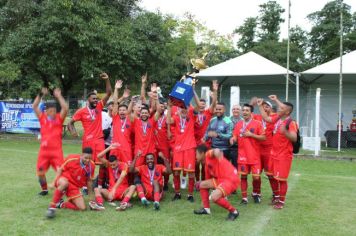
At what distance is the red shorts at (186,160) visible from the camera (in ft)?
25.7

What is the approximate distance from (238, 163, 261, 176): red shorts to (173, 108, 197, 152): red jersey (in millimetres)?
1003

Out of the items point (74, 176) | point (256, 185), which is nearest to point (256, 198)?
point (256, 185)

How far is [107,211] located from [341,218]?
390 cm

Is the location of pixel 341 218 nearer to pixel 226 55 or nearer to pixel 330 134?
pixel 330 134

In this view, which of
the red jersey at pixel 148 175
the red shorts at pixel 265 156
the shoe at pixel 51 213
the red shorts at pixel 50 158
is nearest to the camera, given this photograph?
the shoe at pixel 51 213

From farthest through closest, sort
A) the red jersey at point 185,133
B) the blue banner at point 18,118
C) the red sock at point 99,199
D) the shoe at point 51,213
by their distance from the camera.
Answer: the blue banner at point 18,118 → the red jersey at point 185,133 → the red sock at point 99,199 → the shoe at point 51,213

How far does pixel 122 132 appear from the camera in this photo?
816cm

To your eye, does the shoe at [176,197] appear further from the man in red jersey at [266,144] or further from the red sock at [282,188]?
the red sock at [282,188]

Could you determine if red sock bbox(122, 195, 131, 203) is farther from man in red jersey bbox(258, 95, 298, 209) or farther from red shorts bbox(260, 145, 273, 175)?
red shorts bbox(260, 145, 273, 175)

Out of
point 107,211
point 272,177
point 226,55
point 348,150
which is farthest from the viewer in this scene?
point 226,55

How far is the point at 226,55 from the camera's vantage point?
53250 mm

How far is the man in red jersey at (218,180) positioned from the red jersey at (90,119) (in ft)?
7.74

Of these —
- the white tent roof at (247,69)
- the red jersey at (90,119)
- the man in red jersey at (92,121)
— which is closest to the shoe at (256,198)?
the man in red jersey at (92,121)

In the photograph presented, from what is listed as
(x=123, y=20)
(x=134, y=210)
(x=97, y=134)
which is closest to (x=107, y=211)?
(x=134, y=210)
